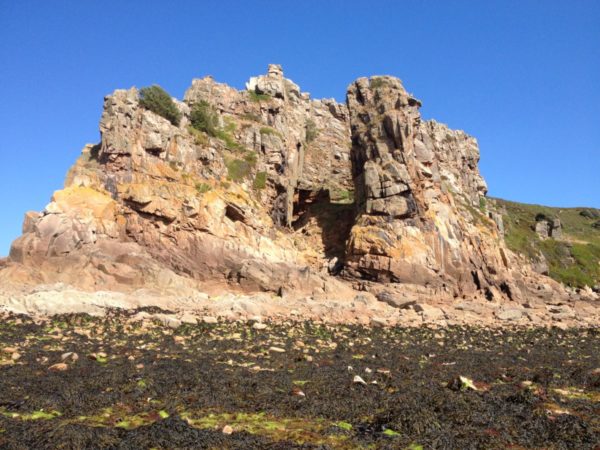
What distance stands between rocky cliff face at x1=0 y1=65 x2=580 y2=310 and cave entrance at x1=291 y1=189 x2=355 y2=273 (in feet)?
0.55

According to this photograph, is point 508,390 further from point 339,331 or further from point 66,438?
point 339,331

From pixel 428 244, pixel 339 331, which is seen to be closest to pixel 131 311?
pixel 339 331

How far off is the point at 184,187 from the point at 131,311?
54.3 ft

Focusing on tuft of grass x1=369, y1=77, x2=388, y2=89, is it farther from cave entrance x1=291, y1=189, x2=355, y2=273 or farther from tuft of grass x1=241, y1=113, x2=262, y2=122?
tuft of grass x1=241, y1=113, x2=262, y2=122

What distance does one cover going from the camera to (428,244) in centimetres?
4216

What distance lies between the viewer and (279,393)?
10.1 meters

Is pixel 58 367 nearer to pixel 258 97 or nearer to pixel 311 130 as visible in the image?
pixel 258 97

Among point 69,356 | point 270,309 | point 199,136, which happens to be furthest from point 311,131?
point 69,356

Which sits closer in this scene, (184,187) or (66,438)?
(66,438)

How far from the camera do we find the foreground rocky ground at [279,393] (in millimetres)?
7195

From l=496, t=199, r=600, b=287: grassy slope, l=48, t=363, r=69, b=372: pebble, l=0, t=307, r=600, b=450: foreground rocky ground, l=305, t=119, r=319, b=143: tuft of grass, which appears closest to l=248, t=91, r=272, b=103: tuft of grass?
l=305, t=119, r=319, b=143: tuft of grass

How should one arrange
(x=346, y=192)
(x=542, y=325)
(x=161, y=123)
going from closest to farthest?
1. (x=542, y=325)
2. (x=161, y=123)
3. (x=346, y=192)

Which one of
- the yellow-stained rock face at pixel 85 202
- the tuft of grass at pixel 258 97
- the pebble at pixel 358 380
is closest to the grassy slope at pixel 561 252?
the tuft of grass at pixel 258 97

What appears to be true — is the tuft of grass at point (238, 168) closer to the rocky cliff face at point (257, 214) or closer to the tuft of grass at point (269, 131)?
the rocky cliff face at point (257, 214)
